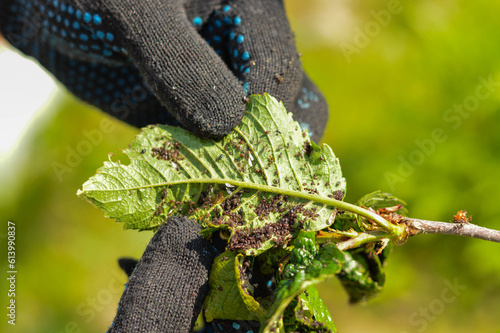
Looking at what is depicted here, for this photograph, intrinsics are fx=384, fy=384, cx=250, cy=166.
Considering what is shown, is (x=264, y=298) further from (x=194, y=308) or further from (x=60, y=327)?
(x=60, y=327)

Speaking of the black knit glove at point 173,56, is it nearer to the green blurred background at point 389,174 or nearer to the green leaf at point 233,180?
the green leaf at point 233,180

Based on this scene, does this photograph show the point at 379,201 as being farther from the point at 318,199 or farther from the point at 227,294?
the point at 227,294

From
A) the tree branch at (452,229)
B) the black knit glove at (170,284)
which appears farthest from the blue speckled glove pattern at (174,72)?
the tree branch at (452,229)

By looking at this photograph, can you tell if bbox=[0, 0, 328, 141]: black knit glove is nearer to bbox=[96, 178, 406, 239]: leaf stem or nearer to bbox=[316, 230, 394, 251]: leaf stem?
bbox=[96, 178, 406, 239]: leaf stem

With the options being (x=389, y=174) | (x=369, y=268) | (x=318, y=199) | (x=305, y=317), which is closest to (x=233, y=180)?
(x=318, y=199)

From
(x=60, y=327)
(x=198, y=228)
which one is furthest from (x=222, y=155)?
(x=60, y=327)
